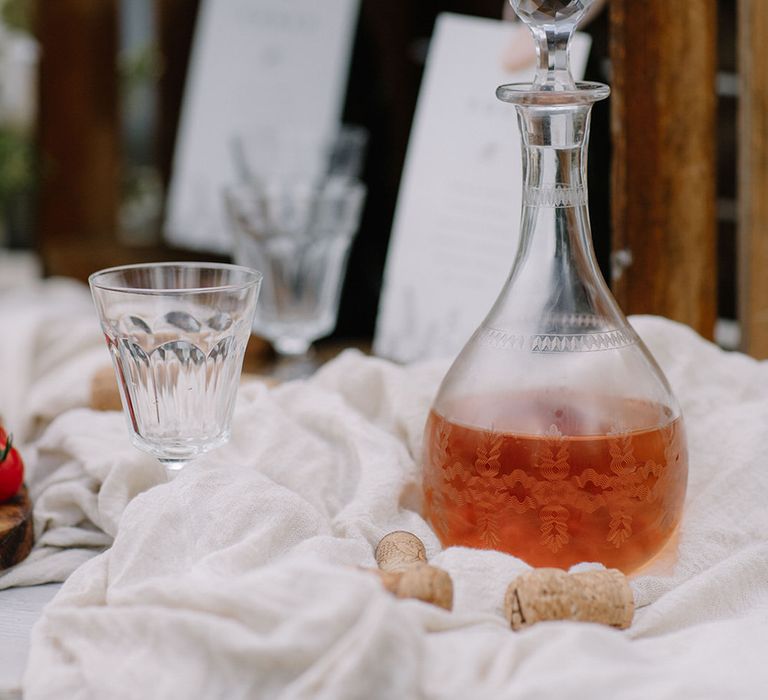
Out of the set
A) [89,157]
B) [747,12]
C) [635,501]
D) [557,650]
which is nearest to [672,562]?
[635,501]

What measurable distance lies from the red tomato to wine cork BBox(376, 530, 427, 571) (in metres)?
0.23

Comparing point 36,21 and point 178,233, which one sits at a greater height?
point 36,21

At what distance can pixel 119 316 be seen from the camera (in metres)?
0.60

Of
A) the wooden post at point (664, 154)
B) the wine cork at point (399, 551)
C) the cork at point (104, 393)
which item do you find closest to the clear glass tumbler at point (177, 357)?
the wine cork at point (399, 551)

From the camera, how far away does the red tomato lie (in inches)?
26.4

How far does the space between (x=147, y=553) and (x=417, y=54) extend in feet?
2.90

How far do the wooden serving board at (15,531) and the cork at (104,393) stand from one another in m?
0.17

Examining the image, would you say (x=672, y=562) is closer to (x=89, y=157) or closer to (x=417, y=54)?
(x=417, y=54)

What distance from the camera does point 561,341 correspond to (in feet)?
1.92

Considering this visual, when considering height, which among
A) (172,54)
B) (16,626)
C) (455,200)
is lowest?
(16,626)

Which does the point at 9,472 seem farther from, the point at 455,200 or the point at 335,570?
the point at 455,200

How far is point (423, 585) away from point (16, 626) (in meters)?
0.21

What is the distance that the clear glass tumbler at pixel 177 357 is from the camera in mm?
598

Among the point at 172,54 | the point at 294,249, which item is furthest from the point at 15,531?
the point at 172,54
